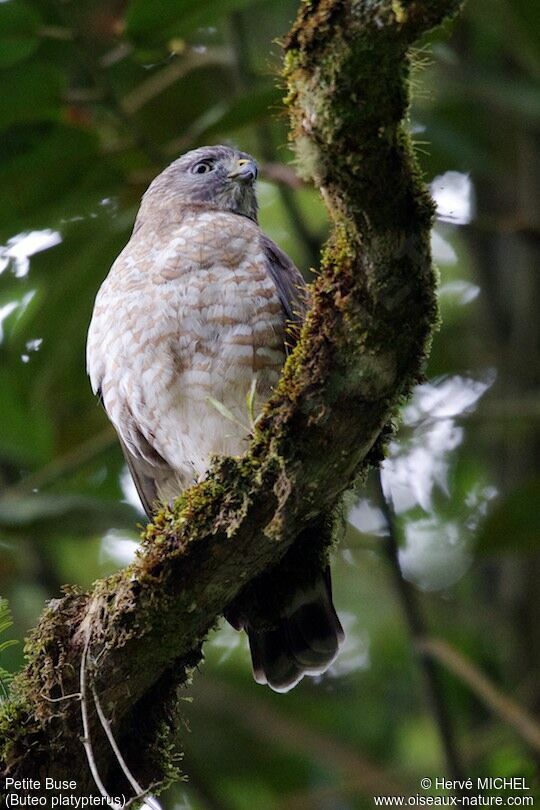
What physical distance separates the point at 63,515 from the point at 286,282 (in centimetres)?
191

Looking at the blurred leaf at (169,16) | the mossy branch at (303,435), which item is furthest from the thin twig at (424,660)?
the blurred leaf at (169,16)

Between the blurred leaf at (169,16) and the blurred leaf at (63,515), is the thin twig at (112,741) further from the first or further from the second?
the blurred leaf at (169,16)

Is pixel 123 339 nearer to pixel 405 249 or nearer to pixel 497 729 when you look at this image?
pixel 405 249

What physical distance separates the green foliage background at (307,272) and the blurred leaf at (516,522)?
11 mm

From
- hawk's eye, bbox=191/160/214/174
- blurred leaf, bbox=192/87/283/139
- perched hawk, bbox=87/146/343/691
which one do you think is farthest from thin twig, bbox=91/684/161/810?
hawk's eye, bbox=191/160/214/174

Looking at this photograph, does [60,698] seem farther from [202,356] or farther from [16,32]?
[16,32]

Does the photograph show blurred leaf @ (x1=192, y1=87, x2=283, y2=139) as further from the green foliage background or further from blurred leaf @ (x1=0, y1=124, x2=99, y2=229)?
blurred leaf @ (x1=0, y1=124, x2=99, y2=229)

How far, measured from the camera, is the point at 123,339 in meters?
4.80

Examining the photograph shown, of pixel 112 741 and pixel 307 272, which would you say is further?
pixel 307 272

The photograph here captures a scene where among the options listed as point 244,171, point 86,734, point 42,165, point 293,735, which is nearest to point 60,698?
point 86,734

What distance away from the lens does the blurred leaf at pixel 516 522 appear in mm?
5602

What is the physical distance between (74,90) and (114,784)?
146 inches

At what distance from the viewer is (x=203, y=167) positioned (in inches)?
239

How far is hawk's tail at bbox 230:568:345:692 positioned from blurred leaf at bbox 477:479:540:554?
1637 millimetres
